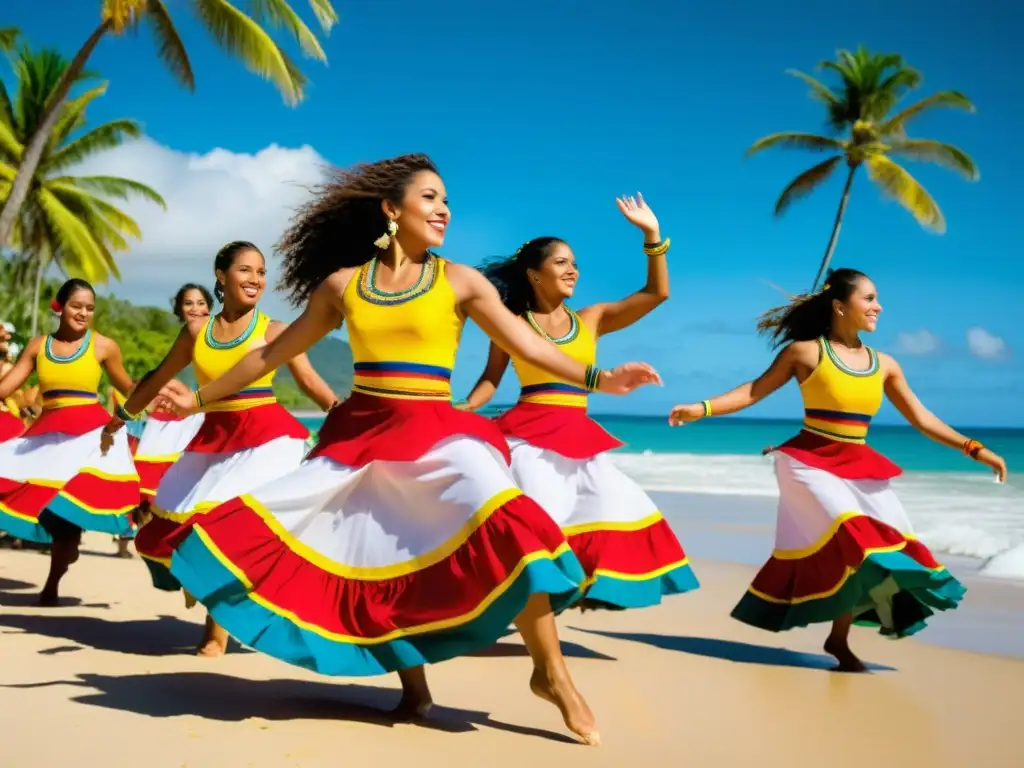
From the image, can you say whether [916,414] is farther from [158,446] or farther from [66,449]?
[158,446]

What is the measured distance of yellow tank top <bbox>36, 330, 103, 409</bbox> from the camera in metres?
8.07

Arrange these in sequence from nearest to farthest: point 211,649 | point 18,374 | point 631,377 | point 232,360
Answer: point 631,377 → point 211,649 → point 232,360 → point 18,374

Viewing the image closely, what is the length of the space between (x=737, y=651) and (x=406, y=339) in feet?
10.8

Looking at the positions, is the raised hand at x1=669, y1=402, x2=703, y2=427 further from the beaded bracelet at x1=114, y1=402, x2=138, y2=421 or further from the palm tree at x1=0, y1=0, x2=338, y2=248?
the palm tree at x1=0, y1=0, x2=338, y2=248

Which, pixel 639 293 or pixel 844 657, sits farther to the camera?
pixel 639 293

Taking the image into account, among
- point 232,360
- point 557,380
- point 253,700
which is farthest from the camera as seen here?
point 557,380

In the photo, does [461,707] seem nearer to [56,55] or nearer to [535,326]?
[535,326]

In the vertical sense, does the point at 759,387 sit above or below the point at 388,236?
below

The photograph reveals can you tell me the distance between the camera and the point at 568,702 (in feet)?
14.1

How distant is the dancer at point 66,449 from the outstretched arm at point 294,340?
3.13 m

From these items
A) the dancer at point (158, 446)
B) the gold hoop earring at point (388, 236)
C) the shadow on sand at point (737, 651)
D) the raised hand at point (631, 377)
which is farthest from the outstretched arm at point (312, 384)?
the dancer at point (158, 446)

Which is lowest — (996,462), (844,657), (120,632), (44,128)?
(120,632)

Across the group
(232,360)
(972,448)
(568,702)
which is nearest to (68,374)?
(232,360)

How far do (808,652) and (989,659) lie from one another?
983 millimetres
